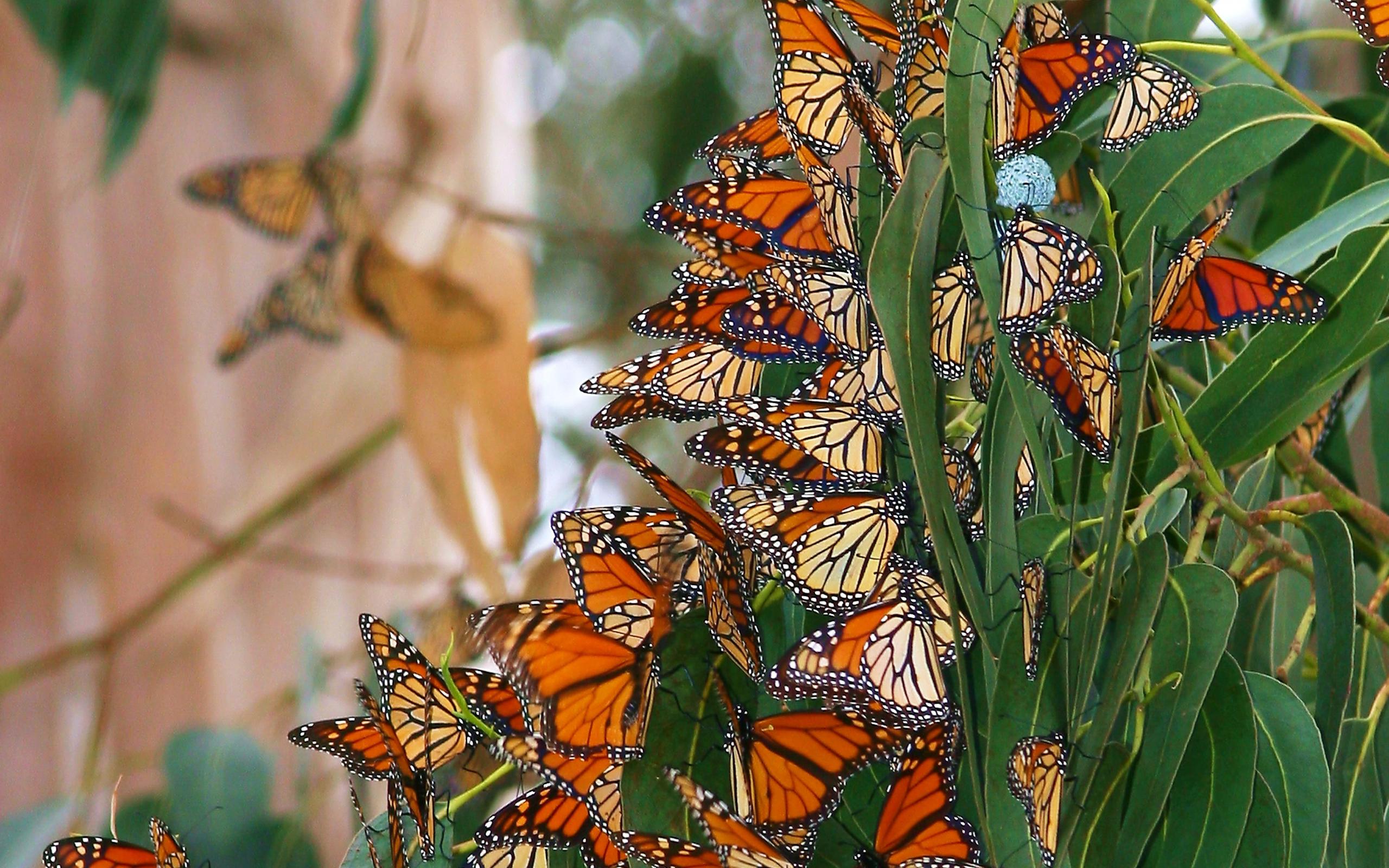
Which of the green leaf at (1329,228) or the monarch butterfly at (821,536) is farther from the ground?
the green leaf at (1329,228)

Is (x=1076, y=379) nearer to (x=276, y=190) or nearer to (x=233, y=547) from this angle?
(x=276, y=190)

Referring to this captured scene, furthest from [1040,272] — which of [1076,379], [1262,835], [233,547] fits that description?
[233,547]

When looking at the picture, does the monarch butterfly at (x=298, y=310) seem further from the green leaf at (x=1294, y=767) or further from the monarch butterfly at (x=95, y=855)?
the green leaf at (x=1294, y=767)

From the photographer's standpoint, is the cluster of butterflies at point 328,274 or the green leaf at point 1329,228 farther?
the cluster of butterflies at point 328,274

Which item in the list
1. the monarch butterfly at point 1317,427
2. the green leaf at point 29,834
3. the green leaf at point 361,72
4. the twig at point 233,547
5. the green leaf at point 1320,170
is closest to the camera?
the monarch butterfly at point 1317,427

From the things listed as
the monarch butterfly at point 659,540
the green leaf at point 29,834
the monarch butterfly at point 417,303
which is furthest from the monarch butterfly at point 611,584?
the green leaf at point 29,834

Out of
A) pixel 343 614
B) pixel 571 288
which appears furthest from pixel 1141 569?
pixel 571 288

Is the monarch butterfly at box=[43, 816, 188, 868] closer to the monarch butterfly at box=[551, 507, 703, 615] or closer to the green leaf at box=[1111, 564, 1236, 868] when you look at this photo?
the monarch butterfly at box=[551, 507, 703, 615]

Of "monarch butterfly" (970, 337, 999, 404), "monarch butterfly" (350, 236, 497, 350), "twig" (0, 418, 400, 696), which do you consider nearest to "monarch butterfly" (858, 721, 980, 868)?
"monarch butterfly" (970, 337, 999, 404)
